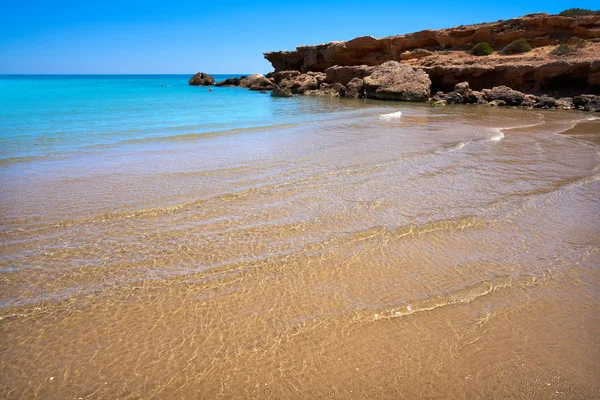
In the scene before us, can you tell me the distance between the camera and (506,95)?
79.8 feet

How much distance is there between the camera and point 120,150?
388 inches

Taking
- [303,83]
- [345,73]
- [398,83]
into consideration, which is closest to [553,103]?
[398,83]

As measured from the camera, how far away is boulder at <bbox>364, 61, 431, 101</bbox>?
26.5 metres

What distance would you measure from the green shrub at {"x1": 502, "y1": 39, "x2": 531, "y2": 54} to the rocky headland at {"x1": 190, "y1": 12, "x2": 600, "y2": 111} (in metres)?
0.07

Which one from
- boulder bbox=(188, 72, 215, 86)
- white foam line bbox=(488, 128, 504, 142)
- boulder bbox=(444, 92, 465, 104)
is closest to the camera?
white foam line bbox=(488, 128, 504, 142)

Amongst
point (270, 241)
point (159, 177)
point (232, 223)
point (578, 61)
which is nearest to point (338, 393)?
point (270, 241)

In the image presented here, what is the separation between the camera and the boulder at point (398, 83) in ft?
86.9

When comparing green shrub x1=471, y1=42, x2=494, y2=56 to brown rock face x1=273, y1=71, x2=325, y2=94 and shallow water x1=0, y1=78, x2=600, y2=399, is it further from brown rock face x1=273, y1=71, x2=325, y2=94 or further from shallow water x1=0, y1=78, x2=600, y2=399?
shallow water x1=0, y1=78, x2=600, y2=399

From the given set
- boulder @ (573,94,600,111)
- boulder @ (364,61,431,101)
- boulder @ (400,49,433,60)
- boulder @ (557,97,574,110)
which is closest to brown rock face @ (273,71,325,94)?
boulder @ (400,49,433,60)

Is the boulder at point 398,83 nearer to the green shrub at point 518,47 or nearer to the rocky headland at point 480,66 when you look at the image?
the rocky headland at point 480,66

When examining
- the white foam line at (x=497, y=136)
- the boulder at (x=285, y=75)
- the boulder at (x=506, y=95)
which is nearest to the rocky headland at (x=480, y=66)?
the boulder at (x=506, y=95)

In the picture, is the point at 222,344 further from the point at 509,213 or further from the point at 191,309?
the point at 509,213

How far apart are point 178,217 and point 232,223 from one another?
0.83m

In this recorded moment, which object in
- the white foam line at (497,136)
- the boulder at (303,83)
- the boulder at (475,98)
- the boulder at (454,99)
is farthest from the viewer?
the boulder at (303,83)
